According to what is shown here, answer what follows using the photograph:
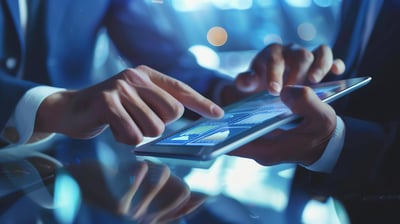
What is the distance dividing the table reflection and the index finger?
6 cm

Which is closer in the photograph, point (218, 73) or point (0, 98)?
point (0, 98)

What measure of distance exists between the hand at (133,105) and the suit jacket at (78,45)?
103 millimetres

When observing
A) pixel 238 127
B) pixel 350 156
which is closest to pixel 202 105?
pixel 238 127

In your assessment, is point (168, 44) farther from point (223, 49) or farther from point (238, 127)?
point (238, 127)

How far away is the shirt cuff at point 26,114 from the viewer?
500 millimetres

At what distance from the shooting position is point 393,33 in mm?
734

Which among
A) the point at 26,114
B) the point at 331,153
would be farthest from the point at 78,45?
the point at 331,153

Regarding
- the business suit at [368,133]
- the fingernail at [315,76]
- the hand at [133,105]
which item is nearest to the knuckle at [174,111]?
the hand at [133,105]

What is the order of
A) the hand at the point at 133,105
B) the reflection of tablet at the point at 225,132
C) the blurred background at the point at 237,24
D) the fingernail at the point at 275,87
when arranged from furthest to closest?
the blurred background at the point at 237,24 < the fingernail at the point at 275,87 < the hand at the point at 133,105 < the reflection of tablet at the point at 225,132

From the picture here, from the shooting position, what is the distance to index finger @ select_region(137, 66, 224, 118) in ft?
1.39

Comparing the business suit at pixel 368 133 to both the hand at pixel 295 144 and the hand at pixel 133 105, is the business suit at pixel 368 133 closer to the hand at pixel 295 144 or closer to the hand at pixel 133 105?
the hand at pixel 295 144

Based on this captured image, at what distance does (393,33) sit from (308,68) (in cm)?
22

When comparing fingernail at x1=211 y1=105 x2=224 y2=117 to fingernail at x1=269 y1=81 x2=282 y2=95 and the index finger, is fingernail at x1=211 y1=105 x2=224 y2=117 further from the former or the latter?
fingernail at x1=269 y1=81 x2=282 y2=95

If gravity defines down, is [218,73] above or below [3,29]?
below
